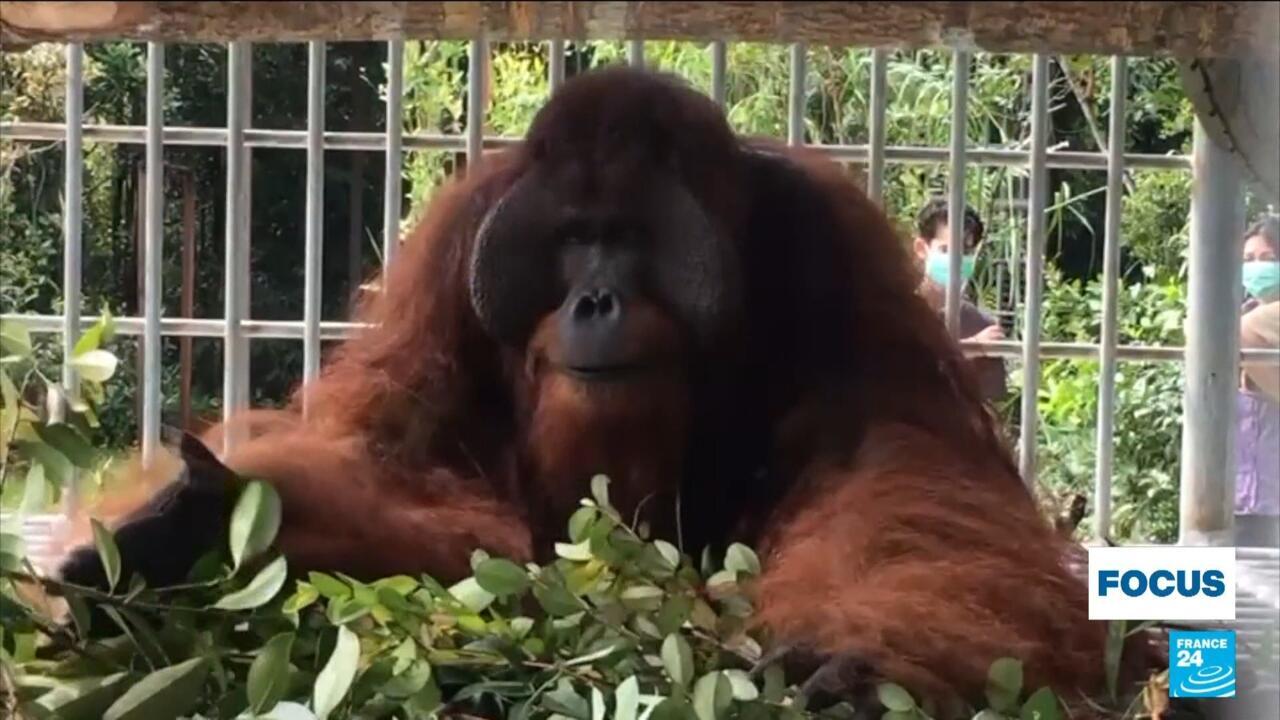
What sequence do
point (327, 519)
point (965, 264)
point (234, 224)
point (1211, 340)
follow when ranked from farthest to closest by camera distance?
point (965, 264)
point (234, 224)
point (1211, 340)
point (327, 519)

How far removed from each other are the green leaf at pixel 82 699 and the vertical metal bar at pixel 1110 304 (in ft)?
4.69

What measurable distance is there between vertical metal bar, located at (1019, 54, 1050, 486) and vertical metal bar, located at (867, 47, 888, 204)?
23cm

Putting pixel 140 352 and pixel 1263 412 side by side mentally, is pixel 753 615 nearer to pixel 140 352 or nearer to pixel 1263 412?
pixel 1263 412

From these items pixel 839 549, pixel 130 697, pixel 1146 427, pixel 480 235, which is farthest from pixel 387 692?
pixel 1146 427

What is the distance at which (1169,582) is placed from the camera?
1.48m

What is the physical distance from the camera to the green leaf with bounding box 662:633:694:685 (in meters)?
1.49

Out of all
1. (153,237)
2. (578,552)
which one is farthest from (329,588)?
(153,237)

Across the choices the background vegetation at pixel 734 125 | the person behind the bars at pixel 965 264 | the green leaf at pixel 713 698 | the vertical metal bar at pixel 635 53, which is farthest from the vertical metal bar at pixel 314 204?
the green leaf at pixel 713 698

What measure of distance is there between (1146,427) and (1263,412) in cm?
84

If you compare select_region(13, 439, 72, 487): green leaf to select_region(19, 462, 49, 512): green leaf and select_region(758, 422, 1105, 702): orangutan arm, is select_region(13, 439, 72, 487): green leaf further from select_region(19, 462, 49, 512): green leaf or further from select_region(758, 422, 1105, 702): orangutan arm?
select_region(758, 422, 1105, 702): orangutan arm

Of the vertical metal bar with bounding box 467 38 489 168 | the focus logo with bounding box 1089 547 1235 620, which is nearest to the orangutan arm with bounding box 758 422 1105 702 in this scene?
Answer: the focus logo with bounding box 1089 547 1235 620

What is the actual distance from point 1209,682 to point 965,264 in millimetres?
1249

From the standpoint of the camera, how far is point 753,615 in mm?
1710

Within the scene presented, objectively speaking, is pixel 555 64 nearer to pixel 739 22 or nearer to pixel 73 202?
pixel 73 202
